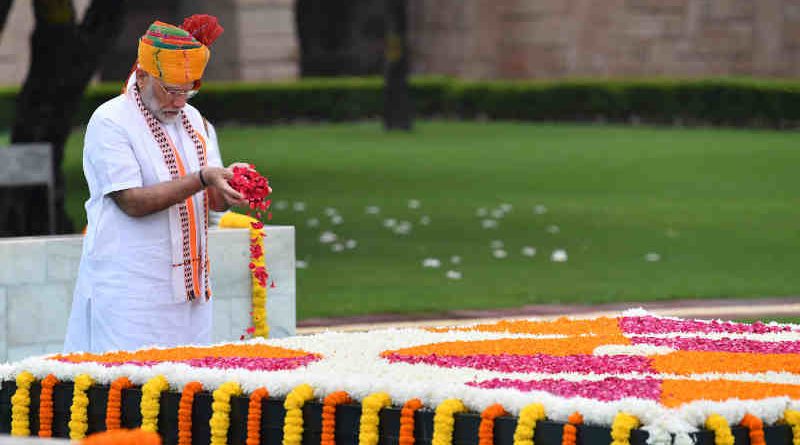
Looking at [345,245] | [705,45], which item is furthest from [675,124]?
[345,245]

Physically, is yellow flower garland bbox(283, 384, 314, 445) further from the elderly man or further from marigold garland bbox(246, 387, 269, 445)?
the elderly man

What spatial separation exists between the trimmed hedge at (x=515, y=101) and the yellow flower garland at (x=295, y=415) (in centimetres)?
2711

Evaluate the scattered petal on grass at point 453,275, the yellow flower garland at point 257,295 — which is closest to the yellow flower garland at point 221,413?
the yellow flower garland at point 257,295

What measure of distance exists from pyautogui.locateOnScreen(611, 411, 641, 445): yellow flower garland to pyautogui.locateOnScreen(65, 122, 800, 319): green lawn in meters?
7.21

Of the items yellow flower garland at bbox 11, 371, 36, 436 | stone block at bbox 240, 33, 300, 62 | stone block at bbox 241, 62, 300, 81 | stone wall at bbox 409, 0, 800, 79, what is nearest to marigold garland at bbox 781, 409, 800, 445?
yellow flower garland at bbox 11, 371, 36, 436

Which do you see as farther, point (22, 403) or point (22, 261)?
point (22, 261)

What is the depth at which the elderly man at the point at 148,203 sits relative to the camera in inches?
220

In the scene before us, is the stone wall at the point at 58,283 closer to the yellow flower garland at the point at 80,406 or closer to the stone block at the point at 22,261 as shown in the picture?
the stone block at the point at 22,261

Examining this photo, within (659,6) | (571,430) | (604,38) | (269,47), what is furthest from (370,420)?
(269,47)

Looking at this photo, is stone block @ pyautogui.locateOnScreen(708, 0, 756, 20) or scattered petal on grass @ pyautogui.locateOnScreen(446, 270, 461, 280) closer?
scattered petal on grass @ pyautogui.locateOnScreen(446, 270, 461, 280)

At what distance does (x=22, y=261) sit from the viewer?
812cm

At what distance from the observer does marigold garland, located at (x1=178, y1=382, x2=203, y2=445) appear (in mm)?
4660

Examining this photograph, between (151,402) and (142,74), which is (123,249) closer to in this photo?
(142,74)

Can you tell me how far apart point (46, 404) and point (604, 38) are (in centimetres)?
3281
